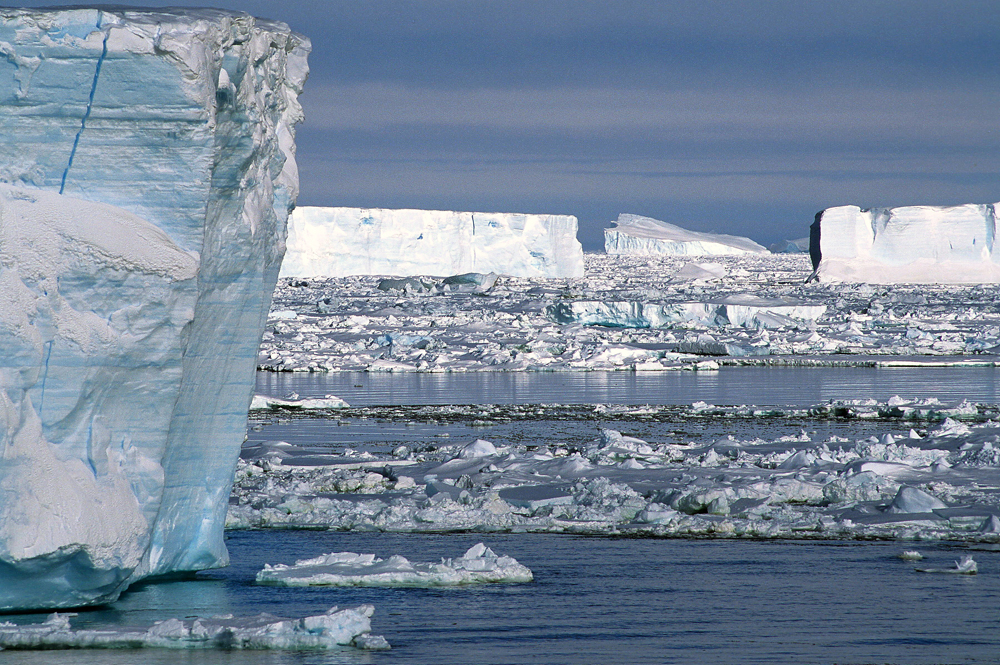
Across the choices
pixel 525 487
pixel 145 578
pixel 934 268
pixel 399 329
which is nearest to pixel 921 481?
pixel 525 487

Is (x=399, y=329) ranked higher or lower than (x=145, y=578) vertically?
higher

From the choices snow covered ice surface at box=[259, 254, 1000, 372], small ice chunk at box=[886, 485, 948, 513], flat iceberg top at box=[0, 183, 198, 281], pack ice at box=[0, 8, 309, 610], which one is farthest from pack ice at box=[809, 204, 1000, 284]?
flat iceberg top at box=[0, 183, 198, 281]

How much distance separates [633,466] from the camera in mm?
8766

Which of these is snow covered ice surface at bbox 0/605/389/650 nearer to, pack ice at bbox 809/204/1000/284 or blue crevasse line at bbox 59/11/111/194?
blue crevasse line at bbox 59/11/111/194

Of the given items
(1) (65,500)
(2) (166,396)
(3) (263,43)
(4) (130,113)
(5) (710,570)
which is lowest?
(5) (710,570)

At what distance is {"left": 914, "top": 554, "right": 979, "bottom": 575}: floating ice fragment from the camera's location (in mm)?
5711

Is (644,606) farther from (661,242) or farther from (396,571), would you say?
(661,242)

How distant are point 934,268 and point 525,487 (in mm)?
39524

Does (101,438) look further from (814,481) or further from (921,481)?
(921,481)

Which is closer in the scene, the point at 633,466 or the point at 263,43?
the point at 263,43

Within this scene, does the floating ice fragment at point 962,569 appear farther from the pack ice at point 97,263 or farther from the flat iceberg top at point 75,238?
the flat iceberg top at point 75,238

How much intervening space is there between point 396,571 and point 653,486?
2.91 meters

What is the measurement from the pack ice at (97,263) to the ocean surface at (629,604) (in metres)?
0.46

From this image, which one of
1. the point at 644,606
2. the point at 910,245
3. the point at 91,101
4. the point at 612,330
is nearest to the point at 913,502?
the point at 644,606
